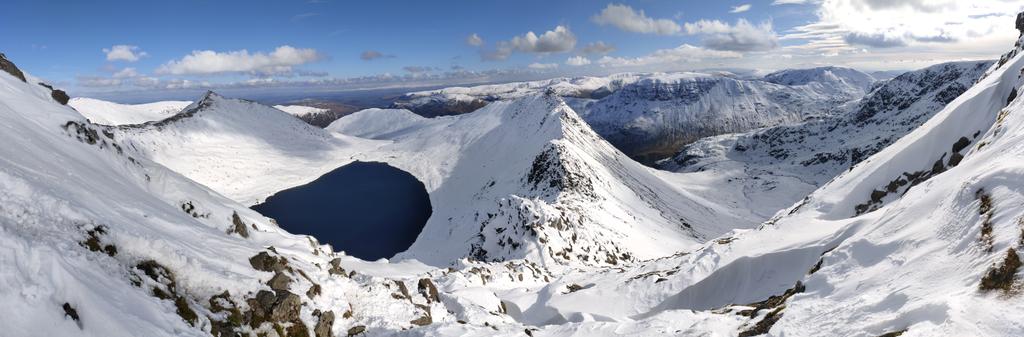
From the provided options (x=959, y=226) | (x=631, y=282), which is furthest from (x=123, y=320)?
(x=631, y=282)

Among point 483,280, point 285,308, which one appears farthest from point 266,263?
point 483,280

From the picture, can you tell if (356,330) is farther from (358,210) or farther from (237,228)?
(358,210)

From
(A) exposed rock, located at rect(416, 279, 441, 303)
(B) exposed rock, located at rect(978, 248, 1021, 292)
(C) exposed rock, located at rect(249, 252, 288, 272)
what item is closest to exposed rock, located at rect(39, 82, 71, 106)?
(C) exposed rock, located at rect(249, 252, 288, 272)

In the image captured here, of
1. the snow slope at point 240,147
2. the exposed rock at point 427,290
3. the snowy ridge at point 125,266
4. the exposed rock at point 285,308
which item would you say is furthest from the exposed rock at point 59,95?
the snow slope at point 240,147

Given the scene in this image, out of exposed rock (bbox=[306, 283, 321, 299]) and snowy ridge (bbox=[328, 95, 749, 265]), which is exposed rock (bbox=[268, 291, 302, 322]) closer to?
exposed rock (bbox=[306, 283, 321, 299])

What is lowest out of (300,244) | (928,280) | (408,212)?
(408,212)

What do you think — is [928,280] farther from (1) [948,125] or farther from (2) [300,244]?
(2) [300,244]
